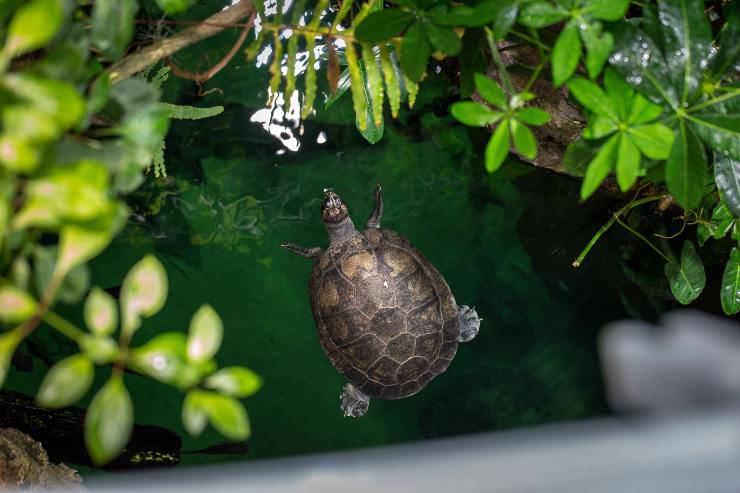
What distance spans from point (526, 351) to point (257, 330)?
1432 mm

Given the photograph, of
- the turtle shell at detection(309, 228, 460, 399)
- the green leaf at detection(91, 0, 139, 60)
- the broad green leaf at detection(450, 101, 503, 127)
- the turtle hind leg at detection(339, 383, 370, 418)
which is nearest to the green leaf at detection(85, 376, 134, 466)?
the green leaf at detection(91, 0, 139, 60)

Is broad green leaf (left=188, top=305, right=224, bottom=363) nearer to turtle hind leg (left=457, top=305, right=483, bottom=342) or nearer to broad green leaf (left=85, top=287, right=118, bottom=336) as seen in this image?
broad green leaf (left=85, top=287, right=118, bottom=336)

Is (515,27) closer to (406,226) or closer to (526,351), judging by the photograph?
(406,226)

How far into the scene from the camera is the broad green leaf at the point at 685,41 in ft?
3.60

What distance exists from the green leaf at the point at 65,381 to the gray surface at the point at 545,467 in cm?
20

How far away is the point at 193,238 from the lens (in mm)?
2633

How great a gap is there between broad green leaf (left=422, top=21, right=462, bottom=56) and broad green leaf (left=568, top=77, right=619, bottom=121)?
23cm

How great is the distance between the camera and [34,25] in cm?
68

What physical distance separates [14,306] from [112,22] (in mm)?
473

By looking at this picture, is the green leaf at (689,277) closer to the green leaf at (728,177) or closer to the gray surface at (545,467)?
the green leaf at (728,177)

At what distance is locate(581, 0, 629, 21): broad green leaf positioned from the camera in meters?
1.00

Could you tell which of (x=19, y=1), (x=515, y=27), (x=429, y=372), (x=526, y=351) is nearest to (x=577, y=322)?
A: (x=526, y=351)

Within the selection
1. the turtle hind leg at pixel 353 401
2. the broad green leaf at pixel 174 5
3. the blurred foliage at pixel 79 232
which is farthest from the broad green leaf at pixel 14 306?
the turtle hind leg at pixel 353 401

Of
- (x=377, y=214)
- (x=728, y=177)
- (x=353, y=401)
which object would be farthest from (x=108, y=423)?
(x=353, y=401)
